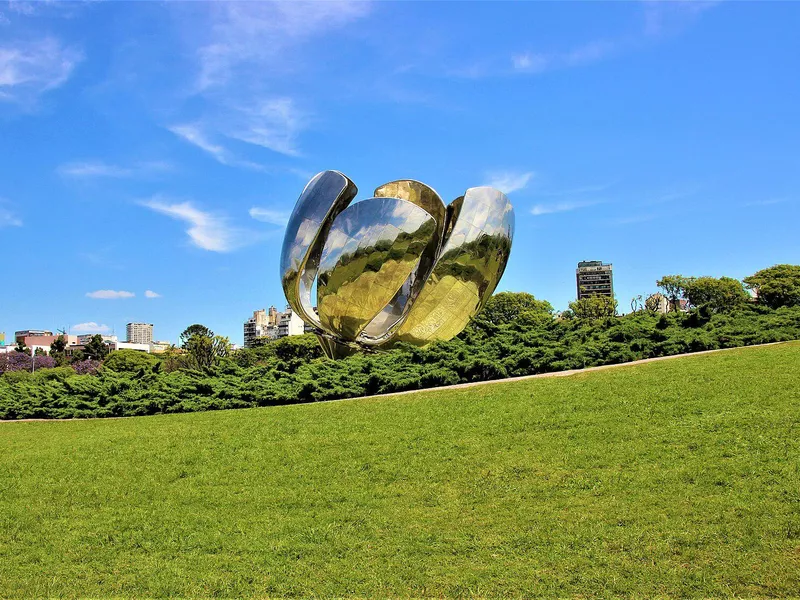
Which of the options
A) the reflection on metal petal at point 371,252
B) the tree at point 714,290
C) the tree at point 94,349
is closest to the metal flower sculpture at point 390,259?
the reflection on metal petal at point 371,252

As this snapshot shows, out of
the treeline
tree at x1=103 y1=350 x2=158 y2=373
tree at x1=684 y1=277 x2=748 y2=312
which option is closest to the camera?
the treeline

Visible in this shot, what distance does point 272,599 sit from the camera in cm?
552

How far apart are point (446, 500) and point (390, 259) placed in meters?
8.14

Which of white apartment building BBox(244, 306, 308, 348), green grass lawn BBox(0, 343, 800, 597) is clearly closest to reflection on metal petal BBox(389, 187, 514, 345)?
green grass lawn BBox(0, 343, 800, 597)

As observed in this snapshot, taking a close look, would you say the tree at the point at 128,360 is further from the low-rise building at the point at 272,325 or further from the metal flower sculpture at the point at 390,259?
the low-rise building at the point at 272,325

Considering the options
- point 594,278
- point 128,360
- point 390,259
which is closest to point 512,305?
point 128,360

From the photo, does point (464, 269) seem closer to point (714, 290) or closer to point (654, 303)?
point (654, 303)

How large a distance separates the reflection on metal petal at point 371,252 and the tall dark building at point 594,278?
121176 millimetres

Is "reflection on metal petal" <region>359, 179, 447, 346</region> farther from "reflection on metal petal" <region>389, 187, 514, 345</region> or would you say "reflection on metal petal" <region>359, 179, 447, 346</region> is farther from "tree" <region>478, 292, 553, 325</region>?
"tree" <region>478, 292, 553, 325</region>

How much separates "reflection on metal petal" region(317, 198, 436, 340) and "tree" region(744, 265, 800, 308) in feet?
139

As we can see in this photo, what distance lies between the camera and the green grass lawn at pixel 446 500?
5676 mm

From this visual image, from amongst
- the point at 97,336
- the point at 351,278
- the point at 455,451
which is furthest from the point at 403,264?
the point at 97,336

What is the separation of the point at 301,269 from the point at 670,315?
9043 mm

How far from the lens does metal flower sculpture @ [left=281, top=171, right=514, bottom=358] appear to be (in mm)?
14781
